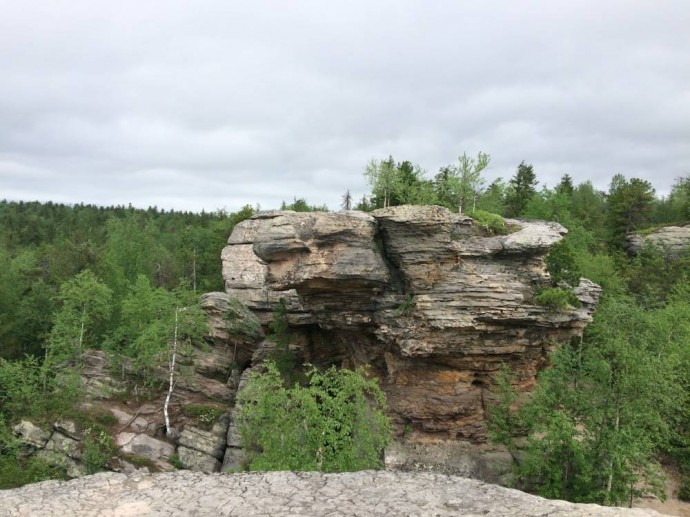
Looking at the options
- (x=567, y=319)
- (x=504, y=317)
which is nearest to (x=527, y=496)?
(x=504, y=317)

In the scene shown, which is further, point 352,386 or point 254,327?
point 254,327

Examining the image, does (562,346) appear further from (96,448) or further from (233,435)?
(96,448)

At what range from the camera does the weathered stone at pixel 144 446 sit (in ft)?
69.2

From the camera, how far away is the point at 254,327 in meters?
29.2

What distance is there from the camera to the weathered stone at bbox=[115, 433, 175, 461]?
2109 centimetres

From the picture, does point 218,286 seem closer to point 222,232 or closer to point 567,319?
point 222,232

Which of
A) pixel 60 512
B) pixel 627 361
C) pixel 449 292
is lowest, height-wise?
pixel 60 512

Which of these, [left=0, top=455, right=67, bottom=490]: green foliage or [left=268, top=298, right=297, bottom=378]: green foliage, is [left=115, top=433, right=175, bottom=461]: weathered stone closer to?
[left=0, top=455, right=67, bottom=490]: green foliage

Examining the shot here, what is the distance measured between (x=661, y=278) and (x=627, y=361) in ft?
81.1

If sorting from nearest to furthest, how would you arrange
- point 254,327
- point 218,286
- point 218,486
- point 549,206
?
point 218,486
point 254,327
point 218,286
point 549,206

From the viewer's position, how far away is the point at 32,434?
2091 centimetres

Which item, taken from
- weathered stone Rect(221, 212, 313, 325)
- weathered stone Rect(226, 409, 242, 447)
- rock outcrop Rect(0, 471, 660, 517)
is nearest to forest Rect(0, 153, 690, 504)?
weathered stone Rect(221, 212, 313, 325)

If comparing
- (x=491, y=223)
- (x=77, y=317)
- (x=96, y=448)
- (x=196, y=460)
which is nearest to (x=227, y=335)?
(x=196, y=460)

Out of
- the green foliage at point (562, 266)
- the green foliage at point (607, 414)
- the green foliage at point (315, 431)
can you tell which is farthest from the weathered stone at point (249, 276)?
the green foliage at point (607, 414)
